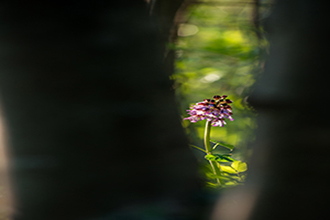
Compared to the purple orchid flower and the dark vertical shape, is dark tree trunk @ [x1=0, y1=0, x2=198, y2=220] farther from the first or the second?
the dark vertical shape

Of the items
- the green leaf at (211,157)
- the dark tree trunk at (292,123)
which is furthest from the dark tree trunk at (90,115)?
the dark tree trunk at (292,123)

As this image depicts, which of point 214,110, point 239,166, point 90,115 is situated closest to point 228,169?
point 239,166

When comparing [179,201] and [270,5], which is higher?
[270,5]

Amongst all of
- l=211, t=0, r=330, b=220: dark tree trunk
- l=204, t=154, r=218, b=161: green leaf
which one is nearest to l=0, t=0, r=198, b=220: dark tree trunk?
l=204, t=154, r=218, b=161: green leaf

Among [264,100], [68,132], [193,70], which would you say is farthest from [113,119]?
[264,100]

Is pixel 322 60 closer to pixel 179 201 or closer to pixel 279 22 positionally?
pixel 279 22

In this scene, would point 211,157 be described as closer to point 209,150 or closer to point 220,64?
point 209,150

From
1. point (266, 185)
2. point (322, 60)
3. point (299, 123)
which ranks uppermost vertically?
point (322, 60)
